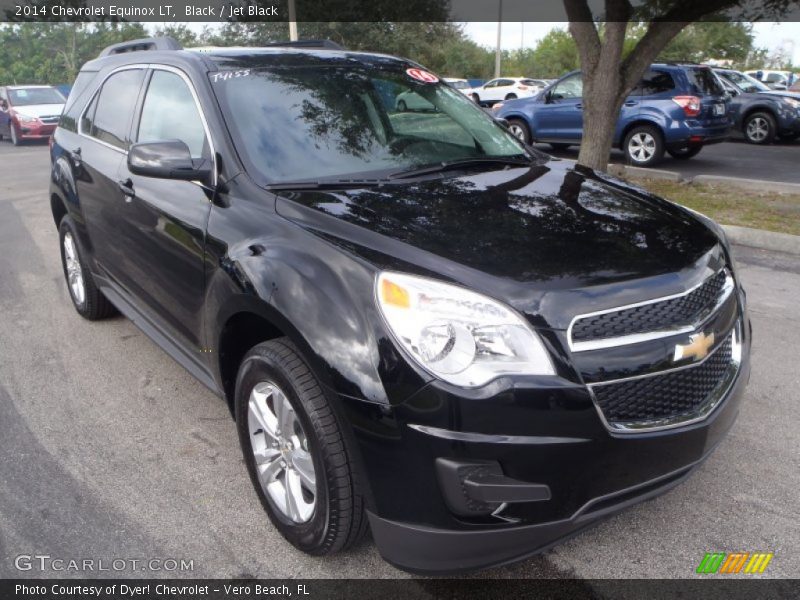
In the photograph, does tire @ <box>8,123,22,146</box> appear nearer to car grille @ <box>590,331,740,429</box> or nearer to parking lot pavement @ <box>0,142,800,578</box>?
parking lot pavement @ <box>0,142,800,578</box>

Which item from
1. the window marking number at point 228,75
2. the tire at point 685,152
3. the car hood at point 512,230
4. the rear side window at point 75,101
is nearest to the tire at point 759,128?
the tire at point 685,152

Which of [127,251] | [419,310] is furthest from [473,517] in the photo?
[127,251]

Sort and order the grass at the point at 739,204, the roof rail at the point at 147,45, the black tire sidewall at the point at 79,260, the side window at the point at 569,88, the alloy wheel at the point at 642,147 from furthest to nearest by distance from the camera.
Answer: the side window at the point at 569,88 < the alloy wheel at the point at 642,147 < the grass at the point at 739,204 < the black tire sidewall at the point at 79,260 < the roof rail at the point at 147,45

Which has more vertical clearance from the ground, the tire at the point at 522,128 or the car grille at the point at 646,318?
the tire at the point at 522,128

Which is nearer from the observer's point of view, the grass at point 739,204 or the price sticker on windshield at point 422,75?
the price sticker on windshield at point 422,75

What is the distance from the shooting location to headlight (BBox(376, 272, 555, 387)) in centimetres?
209

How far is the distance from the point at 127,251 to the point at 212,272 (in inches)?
46.8

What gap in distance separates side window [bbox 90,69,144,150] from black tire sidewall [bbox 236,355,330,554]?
6.41 feet

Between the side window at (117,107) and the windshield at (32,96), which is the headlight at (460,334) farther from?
the windshield at (32,96)

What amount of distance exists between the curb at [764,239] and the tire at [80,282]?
569cm

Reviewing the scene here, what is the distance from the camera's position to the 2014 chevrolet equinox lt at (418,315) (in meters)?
2.09

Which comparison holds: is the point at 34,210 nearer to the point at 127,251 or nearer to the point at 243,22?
the point at 127,251

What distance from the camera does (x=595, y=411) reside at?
211 centimetres

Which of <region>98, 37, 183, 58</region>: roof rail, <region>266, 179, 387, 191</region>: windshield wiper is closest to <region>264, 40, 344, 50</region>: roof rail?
<region>98, 37, 183, 58</region>: roof rail
